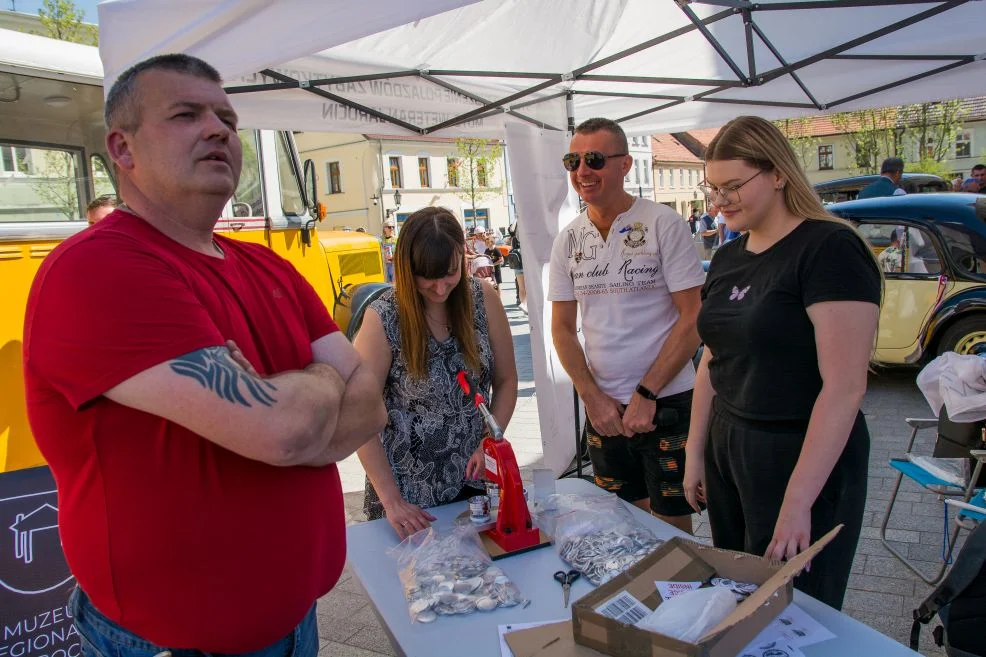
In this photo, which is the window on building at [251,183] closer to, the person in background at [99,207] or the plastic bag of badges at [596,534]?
the person in background at [99,207]

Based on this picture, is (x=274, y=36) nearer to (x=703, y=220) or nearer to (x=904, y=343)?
(x=904, y=343)

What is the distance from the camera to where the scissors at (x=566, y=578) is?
67.2 inches

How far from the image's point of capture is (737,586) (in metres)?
1.56

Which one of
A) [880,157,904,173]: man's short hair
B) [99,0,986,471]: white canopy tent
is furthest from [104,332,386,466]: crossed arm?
[880,157,904,173]: man's short hair

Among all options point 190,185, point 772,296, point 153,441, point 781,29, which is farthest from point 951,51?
point 153,441

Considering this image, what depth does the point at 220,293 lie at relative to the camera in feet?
4.49

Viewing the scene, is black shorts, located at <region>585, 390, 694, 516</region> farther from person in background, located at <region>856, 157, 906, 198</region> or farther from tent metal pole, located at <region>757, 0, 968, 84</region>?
person in background, located at <region>856, 157, 906, 198</region>

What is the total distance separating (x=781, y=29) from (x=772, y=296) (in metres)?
2.95

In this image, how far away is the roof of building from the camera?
5286cm

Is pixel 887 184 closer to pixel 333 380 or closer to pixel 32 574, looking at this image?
pixel 333 380

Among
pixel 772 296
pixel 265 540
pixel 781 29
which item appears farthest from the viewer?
pixel 781 29

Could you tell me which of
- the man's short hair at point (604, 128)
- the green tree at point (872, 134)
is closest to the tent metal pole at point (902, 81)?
the man's short hair at point (604, 128)

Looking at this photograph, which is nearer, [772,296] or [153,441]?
[153,441]

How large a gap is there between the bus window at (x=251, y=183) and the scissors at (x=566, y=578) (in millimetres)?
4583
